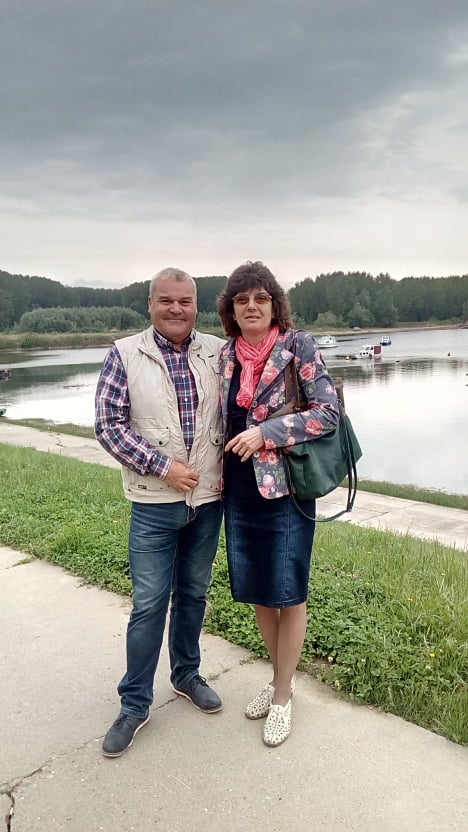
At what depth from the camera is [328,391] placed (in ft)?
8.34

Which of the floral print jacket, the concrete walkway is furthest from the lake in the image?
the floral print jacket

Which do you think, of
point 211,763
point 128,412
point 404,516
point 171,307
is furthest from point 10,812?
point 404,516

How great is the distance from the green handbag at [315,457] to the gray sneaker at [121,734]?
107 cm

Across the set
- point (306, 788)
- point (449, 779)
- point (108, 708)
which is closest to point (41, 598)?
point (108, 708)

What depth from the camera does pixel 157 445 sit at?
261 cm

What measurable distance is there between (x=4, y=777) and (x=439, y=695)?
170 cm

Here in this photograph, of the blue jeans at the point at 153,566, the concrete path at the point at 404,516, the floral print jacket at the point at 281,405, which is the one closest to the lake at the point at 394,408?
the concrete path at the point at 404,516

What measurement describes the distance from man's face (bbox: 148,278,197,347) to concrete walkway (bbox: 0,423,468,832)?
5.24 ft

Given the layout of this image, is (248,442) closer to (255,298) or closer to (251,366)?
(251,366)

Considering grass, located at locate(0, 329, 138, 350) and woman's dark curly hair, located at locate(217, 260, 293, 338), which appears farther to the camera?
grass, located at locate(0, 329, 138, 350)

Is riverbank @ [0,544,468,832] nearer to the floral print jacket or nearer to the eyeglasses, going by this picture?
the floral print jacket

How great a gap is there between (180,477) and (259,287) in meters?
0.79

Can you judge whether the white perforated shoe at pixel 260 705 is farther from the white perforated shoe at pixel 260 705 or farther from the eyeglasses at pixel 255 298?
the eyeglasses at pixel 255 298

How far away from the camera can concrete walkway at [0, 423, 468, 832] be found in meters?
2.15
